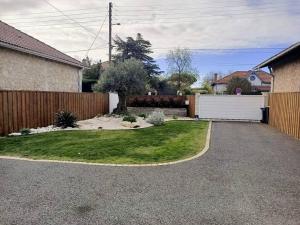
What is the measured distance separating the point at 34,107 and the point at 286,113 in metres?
11.6

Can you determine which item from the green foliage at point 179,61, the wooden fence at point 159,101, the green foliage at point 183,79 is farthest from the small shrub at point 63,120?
the green foliage at point 179,61

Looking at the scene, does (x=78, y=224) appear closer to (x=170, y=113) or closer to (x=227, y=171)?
(x=227, y=171)

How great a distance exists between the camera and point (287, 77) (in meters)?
16.4

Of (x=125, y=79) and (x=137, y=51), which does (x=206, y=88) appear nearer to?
(x=137, y=51)

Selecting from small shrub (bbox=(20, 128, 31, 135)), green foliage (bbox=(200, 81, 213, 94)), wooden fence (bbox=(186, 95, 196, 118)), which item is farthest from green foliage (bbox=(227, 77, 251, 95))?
small shrub (bbox=(20, 128, 31, 135))

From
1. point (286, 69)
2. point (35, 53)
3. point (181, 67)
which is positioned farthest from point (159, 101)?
point (181, 67)

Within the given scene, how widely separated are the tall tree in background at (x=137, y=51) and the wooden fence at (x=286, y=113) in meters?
24.7

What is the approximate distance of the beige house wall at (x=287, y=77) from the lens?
14.6 meters

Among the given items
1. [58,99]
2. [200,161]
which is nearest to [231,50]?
[58,99]

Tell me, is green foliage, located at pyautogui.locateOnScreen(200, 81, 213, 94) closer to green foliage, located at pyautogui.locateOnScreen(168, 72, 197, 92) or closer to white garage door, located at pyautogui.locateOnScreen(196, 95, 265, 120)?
green foliage, located at pyautogui.locateOnScreen(168, 72, 197, 92)

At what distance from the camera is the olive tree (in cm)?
1912

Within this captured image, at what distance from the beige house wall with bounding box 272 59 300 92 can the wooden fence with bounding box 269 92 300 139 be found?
1.86ft

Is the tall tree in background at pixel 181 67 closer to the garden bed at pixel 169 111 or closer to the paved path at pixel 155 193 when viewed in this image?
the garden bed at pixel 169 111

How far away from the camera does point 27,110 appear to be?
1309 cm
